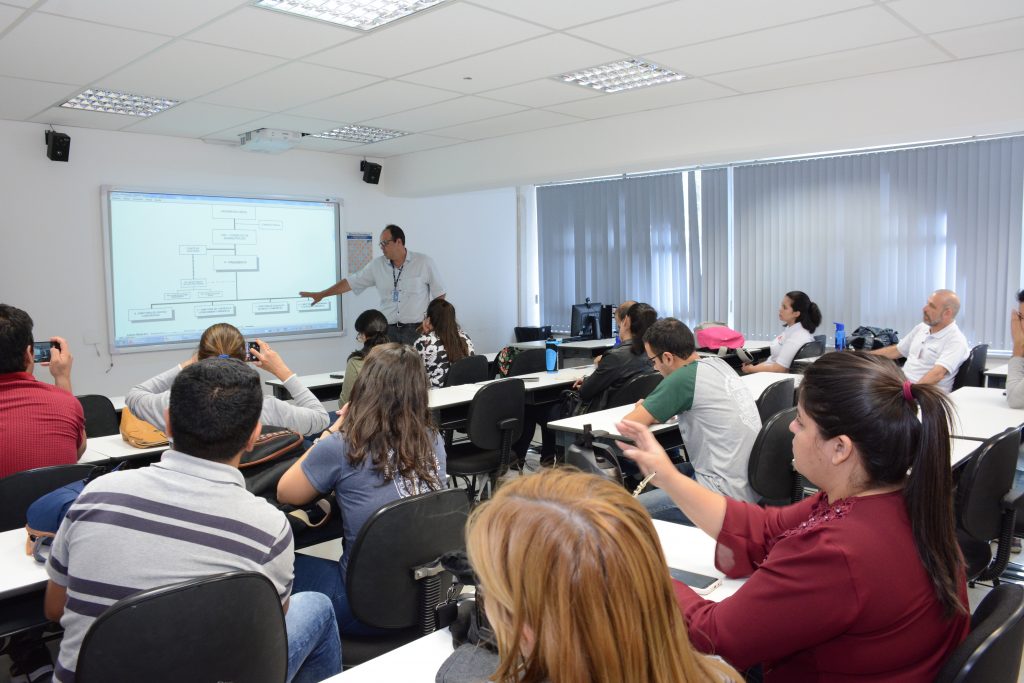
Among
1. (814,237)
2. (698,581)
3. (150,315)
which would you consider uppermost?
(814,237)

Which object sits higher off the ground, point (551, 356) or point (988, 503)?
point (551, 356)

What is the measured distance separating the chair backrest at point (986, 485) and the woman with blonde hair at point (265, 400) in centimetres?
236

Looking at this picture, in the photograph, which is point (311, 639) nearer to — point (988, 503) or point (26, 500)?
point (26, 500)

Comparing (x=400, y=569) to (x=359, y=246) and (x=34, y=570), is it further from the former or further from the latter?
(x=359, y=246)

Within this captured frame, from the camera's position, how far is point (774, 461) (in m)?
2.76

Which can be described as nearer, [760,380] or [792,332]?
[760,380]

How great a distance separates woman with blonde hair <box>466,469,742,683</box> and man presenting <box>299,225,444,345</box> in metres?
6.07

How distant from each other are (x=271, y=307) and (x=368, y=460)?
17.0 ft

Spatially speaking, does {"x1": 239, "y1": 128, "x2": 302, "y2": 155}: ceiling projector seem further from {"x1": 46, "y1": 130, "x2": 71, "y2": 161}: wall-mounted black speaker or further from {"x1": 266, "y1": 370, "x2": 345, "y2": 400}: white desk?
{"x1": 266, "y1": 370, "x2": 345, "y2": 400}: white desk

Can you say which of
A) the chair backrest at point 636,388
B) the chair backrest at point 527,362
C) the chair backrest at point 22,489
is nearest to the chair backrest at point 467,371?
the chair backrest at point 527,362

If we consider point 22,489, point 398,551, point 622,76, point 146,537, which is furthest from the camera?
point 622,76

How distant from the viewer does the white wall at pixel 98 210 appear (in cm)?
552

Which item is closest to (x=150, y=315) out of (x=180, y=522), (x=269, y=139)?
(x=269, y=139)

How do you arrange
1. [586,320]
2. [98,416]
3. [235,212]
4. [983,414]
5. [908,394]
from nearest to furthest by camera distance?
[908,394], [983,414], [98,416], [235,212], [586,320]
